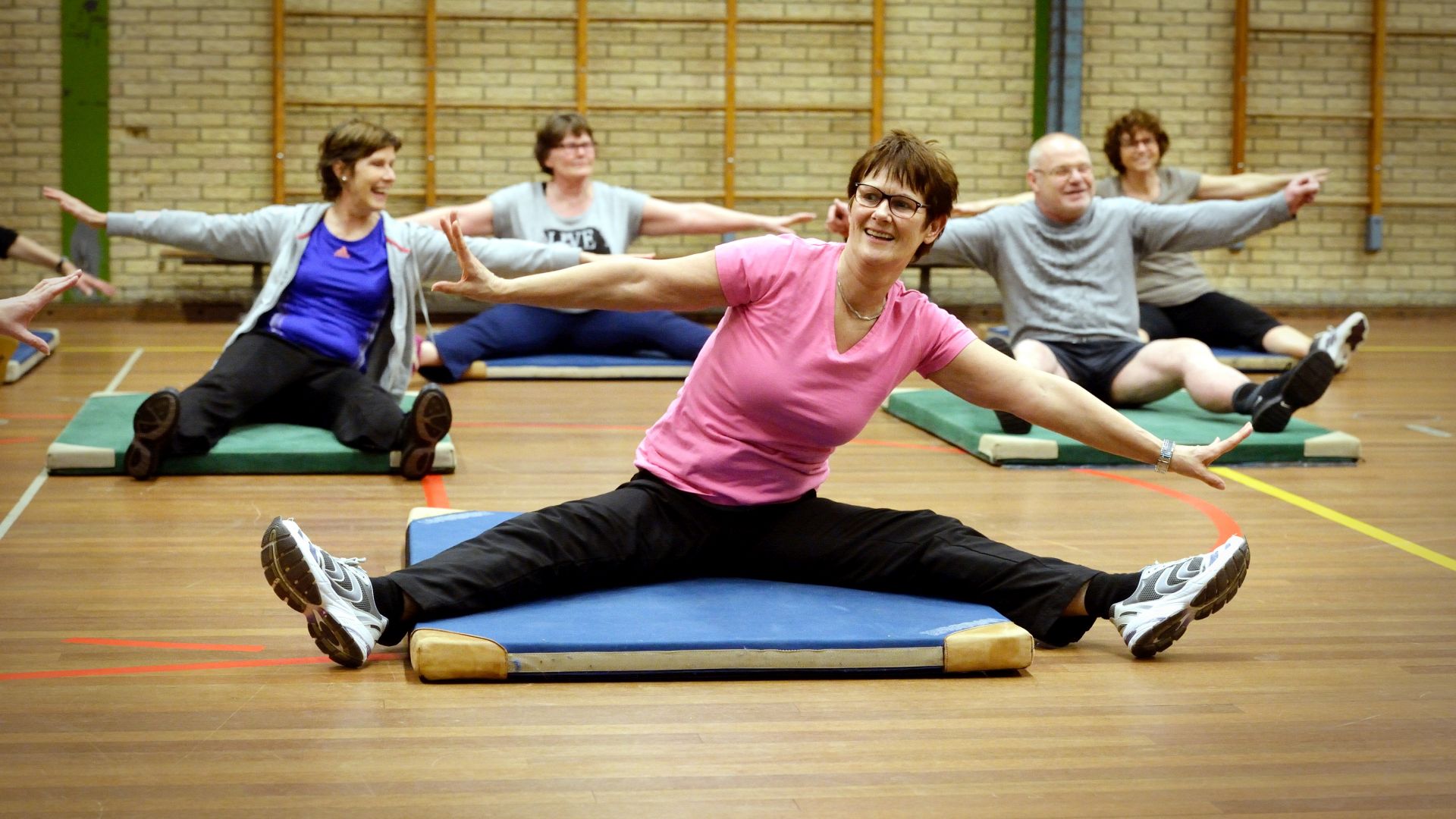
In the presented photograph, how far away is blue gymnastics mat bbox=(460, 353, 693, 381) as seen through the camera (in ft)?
21.2

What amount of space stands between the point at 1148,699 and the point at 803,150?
7132 mm

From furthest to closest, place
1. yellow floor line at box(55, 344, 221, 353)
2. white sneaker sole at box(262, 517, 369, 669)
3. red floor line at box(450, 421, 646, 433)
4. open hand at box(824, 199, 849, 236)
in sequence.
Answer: yellow floor line at box(55, 344, 221, 353) → red floor line at box(450, 421, 646, 433) → open hand at box(824, 199, 849, 236) → white sneaker sole at box(262, 517, 369, 669)

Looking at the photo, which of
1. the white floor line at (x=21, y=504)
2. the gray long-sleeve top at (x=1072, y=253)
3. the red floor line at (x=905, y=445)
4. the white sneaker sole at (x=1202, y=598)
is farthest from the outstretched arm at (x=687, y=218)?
the white sneaker sole at (x=1202, y=598)

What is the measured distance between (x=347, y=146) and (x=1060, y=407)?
98.7 inches

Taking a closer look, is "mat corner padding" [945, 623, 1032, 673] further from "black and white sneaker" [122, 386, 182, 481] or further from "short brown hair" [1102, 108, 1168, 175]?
"short brown hair" [1102, 108, 1168, 175]

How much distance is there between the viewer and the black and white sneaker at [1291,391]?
4656mm

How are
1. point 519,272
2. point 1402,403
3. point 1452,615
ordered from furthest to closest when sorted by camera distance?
point 1402,403, point 519,272, point 1452,615

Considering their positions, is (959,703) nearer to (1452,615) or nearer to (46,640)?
(1452,615)

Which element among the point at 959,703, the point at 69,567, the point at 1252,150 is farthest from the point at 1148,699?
the point at 1252,150

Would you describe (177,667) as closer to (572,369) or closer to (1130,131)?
(572,369)

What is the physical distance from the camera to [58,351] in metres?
7.12

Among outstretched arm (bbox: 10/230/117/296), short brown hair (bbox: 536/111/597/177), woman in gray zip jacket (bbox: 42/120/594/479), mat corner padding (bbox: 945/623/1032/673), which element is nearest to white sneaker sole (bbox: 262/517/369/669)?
mat corner padding (bbox: 945/623/1032/673)

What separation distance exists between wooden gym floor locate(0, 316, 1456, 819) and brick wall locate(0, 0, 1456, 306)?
5284 mm

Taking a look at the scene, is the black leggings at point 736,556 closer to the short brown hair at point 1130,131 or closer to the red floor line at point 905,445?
the red floor line at point 905,445
